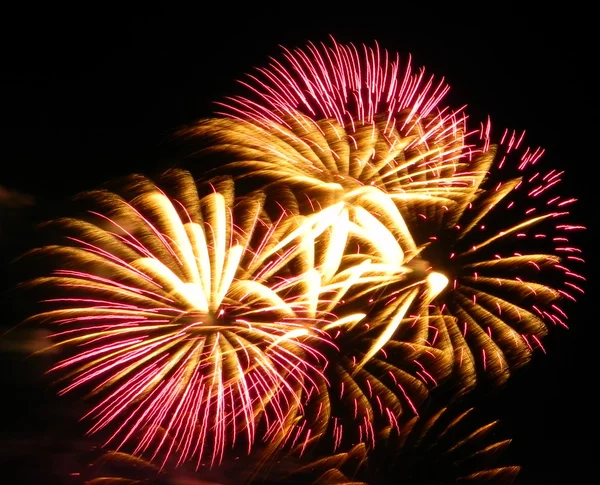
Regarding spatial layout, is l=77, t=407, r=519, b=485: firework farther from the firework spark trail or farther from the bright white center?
the bright white center

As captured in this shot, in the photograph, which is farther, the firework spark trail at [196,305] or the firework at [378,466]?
the firework spark trail at [196,305]

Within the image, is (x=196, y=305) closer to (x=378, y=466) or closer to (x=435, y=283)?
(x=378, y=466)

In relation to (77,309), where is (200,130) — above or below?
above

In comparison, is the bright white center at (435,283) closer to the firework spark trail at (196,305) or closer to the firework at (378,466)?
the firework spark trail at (196,305)

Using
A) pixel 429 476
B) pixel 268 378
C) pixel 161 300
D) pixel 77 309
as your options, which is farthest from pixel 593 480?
pixel 77 309

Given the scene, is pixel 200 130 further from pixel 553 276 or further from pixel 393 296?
pixel 553 276

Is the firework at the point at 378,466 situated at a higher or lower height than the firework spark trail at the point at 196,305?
lower

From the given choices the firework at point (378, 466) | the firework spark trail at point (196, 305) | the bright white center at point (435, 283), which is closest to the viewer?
the firework at point (378, 466)

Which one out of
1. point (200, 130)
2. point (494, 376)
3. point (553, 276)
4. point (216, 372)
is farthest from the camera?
point (553, 276)

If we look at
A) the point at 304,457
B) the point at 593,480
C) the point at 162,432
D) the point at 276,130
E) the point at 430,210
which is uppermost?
the point at 276,130
